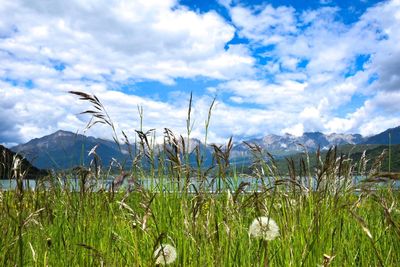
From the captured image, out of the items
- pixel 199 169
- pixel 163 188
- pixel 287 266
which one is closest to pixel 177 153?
pixel 199 169

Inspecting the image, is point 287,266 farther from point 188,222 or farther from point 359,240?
point 359,240

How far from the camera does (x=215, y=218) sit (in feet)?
7.52

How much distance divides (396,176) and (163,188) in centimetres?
339

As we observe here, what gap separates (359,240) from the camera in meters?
4.17

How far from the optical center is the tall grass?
2.66 metres

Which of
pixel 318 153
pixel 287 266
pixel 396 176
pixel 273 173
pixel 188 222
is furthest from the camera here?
pixel 273 173

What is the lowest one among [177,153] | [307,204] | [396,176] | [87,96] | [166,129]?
[307,204]

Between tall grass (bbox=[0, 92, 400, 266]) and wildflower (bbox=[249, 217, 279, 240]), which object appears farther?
tall grass (bbox=[0, 92, 400, 266])

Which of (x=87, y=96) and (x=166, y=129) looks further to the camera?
(x=166, y=129)

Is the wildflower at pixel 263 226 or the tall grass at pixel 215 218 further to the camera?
the tall grass at pixel 215 218

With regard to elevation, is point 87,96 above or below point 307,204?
above

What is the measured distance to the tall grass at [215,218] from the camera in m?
2.66

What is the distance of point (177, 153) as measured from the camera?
331cm

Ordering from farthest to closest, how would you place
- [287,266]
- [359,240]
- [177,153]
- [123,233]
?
[123,233], [359,240], [177,153], [287,266]
